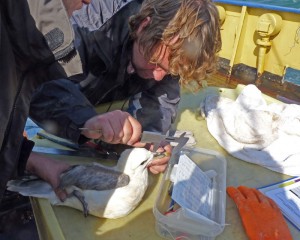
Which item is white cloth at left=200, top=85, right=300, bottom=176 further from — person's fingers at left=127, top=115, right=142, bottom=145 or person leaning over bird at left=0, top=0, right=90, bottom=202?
person leaning over bird at left=0, top=0, right=90, bottom=202

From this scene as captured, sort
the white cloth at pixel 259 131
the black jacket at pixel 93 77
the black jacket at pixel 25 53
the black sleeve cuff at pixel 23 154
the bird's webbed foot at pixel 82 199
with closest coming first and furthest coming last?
1. the black jacket at pixel 25 53
2. the black sleeve cuff at pixel 23 154
3. the bird's webbed foot at pixel 82 199
4. the black jacket at pixel 93 77
5. the white cloth at pixel 259 131

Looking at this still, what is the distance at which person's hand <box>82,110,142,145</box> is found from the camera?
971 millimetres

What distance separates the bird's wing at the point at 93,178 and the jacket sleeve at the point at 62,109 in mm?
169

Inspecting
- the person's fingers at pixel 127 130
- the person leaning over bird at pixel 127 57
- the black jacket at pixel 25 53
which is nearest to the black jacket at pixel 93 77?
the person leaning over bird at pixel 127 57

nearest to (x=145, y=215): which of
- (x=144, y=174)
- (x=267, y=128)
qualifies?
(x=144, y=174)

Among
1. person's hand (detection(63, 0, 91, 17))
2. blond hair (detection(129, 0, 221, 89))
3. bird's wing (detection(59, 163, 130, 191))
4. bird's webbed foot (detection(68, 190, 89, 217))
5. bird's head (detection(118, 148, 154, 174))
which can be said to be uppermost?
person's hand (detection(63, 0, 91, 17))

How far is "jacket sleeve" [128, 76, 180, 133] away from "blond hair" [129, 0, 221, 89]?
278 mm

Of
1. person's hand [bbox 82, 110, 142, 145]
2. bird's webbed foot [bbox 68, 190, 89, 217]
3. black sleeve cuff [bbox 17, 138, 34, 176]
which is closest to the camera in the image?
black sleeve cuff [bbox 17, 138, 34, 176]

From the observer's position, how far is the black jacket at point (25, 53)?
0.47 metres

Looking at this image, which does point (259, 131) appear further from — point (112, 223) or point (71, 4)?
point (71, 4)

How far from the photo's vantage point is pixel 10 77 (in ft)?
1.71

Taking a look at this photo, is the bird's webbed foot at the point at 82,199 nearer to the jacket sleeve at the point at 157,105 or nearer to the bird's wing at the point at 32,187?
the bird's wing at the point at 32,187

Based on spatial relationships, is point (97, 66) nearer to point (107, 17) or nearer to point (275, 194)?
point (107, 17)

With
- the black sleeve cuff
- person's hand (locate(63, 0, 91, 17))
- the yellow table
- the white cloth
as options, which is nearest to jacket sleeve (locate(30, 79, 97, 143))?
the yellow table
